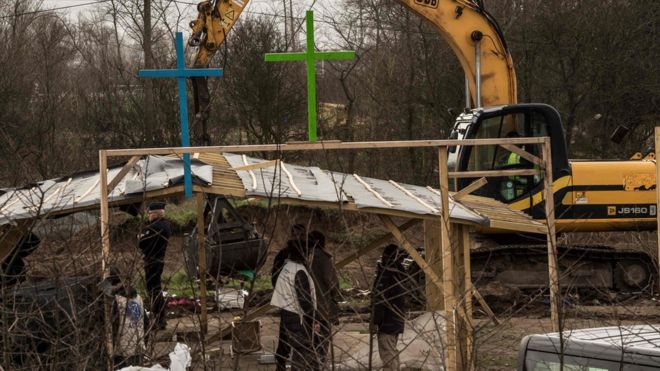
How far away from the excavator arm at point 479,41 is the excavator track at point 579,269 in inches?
90.2

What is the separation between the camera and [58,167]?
2606cm

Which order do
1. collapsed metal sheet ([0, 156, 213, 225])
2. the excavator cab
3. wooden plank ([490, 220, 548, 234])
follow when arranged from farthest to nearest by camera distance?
the excavator cab < wooden plank ([490, 220, 548, 234]) < collapsed metal sheet ([0, 156, 213, 225])

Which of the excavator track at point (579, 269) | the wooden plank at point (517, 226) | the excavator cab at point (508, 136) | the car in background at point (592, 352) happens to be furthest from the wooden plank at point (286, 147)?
the excavator track at point (579, 269)

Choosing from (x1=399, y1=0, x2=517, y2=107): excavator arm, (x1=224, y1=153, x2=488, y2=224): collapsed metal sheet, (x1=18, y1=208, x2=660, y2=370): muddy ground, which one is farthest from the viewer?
(x1=399, y1=0, x2=517, y2=107): excavator arm

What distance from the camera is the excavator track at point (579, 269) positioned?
16922 millimetres

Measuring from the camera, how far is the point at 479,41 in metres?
16.6

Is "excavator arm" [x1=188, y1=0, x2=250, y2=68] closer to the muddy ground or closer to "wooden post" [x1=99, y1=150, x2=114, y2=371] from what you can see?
the muddy ground

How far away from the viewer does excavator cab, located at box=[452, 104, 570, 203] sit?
16078 millimetres

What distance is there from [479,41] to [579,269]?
12.2 ft

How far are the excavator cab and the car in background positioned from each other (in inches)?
372

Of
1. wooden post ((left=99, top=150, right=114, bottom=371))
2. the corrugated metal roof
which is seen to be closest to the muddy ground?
wooden post ((left=99, top=150, right=114, bottom=371))

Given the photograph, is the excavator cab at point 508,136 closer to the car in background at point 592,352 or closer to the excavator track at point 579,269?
the excavator track at point 579,269

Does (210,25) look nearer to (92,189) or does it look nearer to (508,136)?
(508,136)

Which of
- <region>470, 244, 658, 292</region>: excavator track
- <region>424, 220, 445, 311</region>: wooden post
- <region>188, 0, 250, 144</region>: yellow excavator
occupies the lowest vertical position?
<region>470, 244, 658, 292</region>: excavator track
